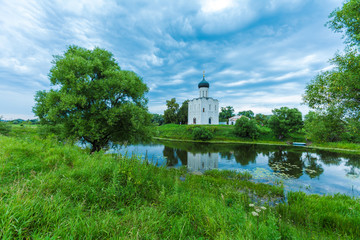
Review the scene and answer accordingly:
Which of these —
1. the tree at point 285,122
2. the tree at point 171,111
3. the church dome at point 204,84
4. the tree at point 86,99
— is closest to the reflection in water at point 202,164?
the tree at point 86,99

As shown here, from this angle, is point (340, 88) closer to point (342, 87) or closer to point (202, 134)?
point (342, 87)

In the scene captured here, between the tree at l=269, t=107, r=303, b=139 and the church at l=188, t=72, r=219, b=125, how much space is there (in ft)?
89.3

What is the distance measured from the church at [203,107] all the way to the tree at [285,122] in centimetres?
2723

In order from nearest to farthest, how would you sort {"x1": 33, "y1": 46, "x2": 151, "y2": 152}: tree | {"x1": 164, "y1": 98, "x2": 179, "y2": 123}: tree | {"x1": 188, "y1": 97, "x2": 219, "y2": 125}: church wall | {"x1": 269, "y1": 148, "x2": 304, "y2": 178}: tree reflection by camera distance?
1. {"x1": 33, "y1": 46, "x2": 151, "y2": 152}: tree
2. {"x1": 269, "y1": 148, "x2": 304, "y2": 178}: tree reflection
3. {"x1": 188, "y1": 97, "x2": 219, "y2": 125}: church wall
4. {"x1": 164, "y1": 98, "x2": 179, "y2": 123}: tree

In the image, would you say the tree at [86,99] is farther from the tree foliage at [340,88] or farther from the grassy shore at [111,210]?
the tree foliage at [340,88]

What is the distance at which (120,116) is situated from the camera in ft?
43.9

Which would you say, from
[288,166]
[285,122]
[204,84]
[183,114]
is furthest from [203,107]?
[288,166]

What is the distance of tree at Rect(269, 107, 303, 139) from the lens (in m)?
47.7

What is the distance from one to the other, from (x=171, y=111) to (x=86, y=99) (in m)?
64.4

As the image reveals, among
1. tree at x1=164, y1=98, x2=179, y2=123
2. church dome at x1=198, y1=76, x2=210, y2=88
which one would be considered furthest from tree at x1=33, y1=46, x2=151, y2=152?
tree at x1=164, y1=98, x2=179, y2=123

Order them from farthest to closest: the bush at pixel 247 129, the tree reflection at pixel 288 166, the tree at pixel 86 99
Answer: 1. the bush at pixel 247 129
2. the tree reflection at pixel 288 166
3. the tree at pixel 86 99

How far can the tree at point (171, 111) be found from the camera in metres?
76.6

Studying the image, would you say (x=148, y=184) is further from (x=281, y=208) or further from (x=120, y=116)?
(x=120, y=116)

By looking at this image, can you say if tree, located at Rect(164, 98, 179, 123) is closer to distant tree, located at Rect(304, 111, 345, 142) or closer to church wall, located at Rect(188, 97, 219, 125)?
church wall, located at Rect(188, 97, 219, 125)
